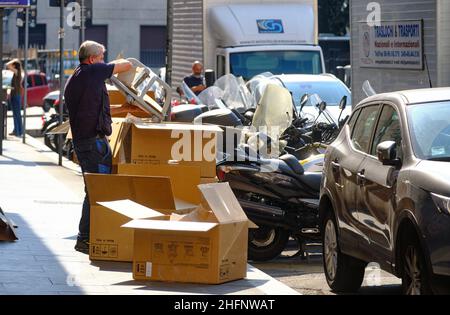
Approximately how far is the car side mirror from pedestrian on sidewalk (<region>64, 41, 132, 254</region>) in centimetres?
357

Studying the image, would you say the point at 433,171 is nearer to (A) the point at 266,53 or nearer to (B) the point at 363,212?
(B) the point at 363,212

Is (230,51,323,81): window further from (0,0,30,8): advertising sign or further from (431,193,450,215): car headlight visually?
(431,193,450,215): car headlight

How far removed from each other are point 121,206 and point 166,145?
7.04 feet

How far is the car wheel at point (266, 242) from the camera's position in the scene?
12570 millimetres

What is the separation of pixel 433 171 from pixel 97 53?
4488 millimetres

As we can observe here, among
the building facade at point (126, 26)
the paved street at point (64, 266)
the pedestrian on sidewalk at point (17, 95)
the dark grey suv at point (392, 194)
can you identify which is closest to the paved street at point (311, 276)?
the paved street at point (64, 266)

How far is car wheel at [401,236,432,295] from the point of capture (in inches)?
319

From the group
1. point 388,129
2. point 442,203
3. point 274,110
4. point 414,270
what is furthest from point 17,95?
point 442,203

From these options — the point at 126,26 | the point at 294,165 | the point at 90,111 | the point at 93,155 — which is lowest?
the point at 294,165

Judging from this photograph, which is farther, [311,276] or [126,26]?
[126,26]

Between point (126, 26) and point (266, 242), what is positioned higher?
point (126, 26)

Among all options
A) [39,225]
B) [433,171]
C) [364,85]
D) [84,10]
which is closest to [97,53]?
[39,225]

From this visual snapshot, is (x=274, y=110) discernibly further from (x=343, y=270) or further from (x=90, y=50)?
(x=343, y=270)

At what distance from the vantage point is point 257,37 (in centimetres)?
2659
